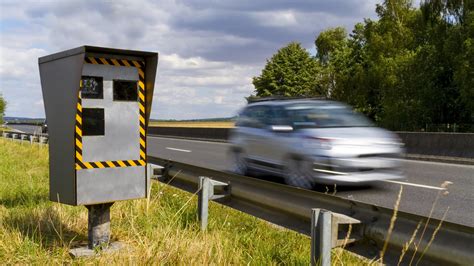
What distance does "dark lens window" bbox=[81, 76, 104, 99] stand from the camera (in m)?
4.50

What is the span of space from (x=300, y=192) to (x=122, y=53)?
6.91 feet

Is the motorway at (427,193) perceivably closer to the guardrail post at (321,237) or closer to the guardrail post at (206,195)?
the guardrail post at (206,195)

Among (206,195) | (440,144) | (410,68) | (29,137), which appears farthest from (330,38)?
(206,195)

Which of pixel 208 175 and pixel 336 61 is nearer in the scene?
pixel 208 175

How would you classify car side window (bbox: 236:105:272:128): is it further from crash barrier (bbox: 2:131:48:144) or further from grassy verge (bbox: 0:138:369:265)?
crash barrier (bbox: 2:131:48:144)

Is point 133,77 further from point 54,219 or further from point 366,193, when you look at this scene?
point 366,193

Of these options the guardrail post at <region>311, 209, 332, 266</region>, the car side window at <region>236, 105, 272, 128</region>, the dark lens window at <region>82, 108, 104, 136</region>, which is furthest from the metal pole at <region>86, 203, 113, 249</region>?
the car side window at <region>236, 105, 272, 128</region>

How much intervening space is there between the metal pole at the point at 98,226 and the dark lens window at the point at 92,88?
3.46ft

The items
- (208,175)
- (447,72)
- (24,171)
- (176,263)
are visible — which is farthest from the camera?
(447,72)

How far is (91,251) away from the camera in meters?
4.52

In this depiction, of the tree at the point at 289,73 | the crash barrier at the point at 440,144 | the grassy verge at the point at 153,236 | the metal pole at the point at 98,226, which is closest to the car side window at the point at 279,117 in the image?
the grassy verge at the point at 153,236

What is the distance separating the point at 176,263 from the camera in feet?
13.6

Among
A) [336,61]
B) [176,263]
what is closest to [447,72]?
[336,61]

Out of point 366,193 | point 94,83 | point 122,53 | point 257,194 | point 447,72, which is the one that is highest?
point 447,72
